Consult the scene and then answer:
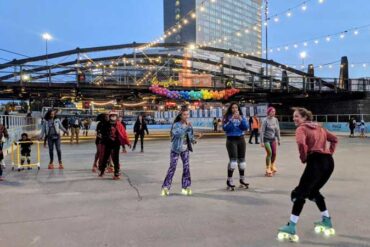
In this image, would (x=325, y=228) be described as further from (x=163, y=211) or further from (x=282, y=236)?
(x=163, y=211)

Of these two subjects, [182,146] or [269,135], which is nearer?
[182,146]

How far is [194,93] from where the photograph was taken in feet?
92.1

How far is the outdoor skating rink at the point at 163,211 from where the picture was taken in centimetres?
482

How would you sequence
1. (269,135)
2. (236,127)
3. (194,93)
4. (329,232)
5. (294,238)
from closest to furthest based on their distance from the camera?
1. (294,238)
2. (329,232)
3. (236,127)
4. (269,135)
5. (194,93)

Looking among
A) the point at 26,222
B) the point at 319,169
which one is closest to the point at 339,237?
the point at 319,169

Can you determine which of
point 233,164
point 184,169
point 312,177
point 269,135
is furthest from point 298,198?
point 269,135


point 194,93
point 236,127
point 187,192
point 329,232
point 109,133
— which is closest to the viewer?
point 329,232

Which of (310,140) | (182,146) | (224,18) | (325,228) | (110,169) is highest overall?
(224,18)

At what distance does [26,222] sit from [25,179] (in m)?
4.43

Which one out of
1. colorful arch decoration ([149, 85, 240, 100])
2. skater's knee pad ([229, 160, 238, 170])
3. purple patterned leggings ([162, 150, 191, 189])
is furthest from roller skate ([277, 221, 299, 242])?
colorful arch decoration ([149, 85, 240, 100])

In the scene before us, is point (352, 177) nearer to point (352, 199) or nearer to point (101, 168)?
point (352, 199)

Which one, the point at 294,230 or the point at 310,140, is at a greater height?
the point at 310,140

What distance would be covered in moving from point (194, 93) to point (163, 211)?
2213 cm

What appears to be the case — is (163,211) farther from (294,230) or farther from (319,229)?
(319,229)
